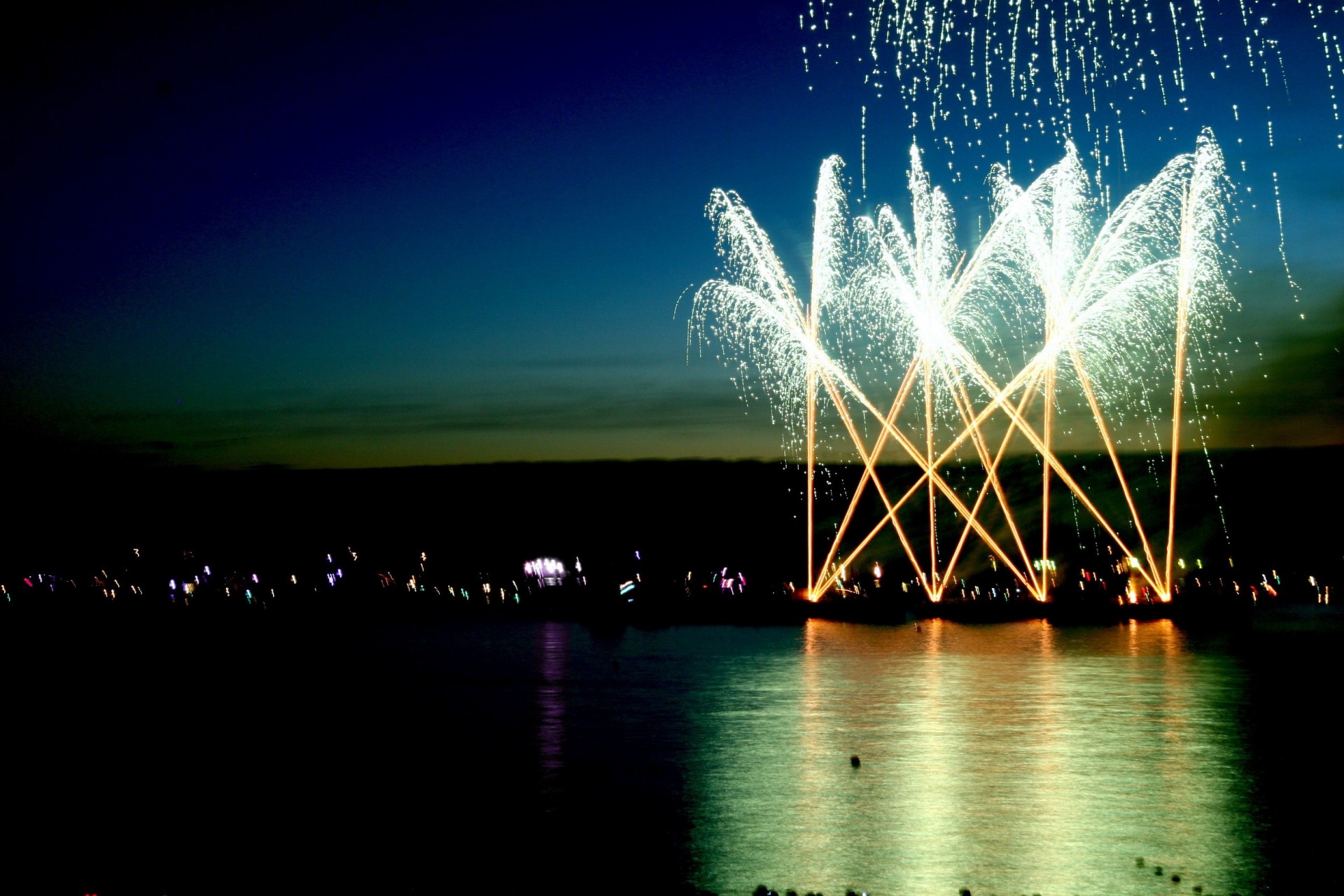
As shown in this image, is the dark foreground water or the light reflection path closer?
the light reflection path

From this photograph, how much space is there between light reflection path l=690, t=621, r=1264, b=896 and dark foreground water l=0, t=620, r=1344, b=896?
2.1 inches

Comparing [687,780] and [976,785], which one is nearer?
[976,785]

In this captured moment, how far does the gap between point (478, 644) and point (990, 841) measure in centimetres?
3281

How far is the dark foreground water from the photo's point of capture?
10.8 m

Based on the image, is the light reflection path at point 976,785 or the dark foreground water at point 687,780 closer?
the light reflection path at point 976,785

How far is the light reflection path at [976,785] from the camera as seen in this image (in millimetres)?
10742

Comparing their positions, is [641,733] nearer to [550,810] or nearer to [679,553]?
[550,810]

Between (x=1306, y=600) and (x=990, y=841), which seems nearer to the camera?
(x=990, y=841)

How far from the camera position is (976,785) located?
14383 mm

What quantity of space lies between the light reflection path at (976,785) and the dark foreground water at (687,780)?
53mm

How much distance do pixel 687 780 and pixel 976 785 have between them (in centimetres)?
329

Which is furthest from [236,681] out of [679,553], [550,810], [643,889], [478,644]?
[679,553]

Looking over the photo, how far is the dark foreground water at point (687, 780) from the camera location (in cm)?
1084

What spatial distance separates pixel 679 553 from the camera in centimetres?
15488
